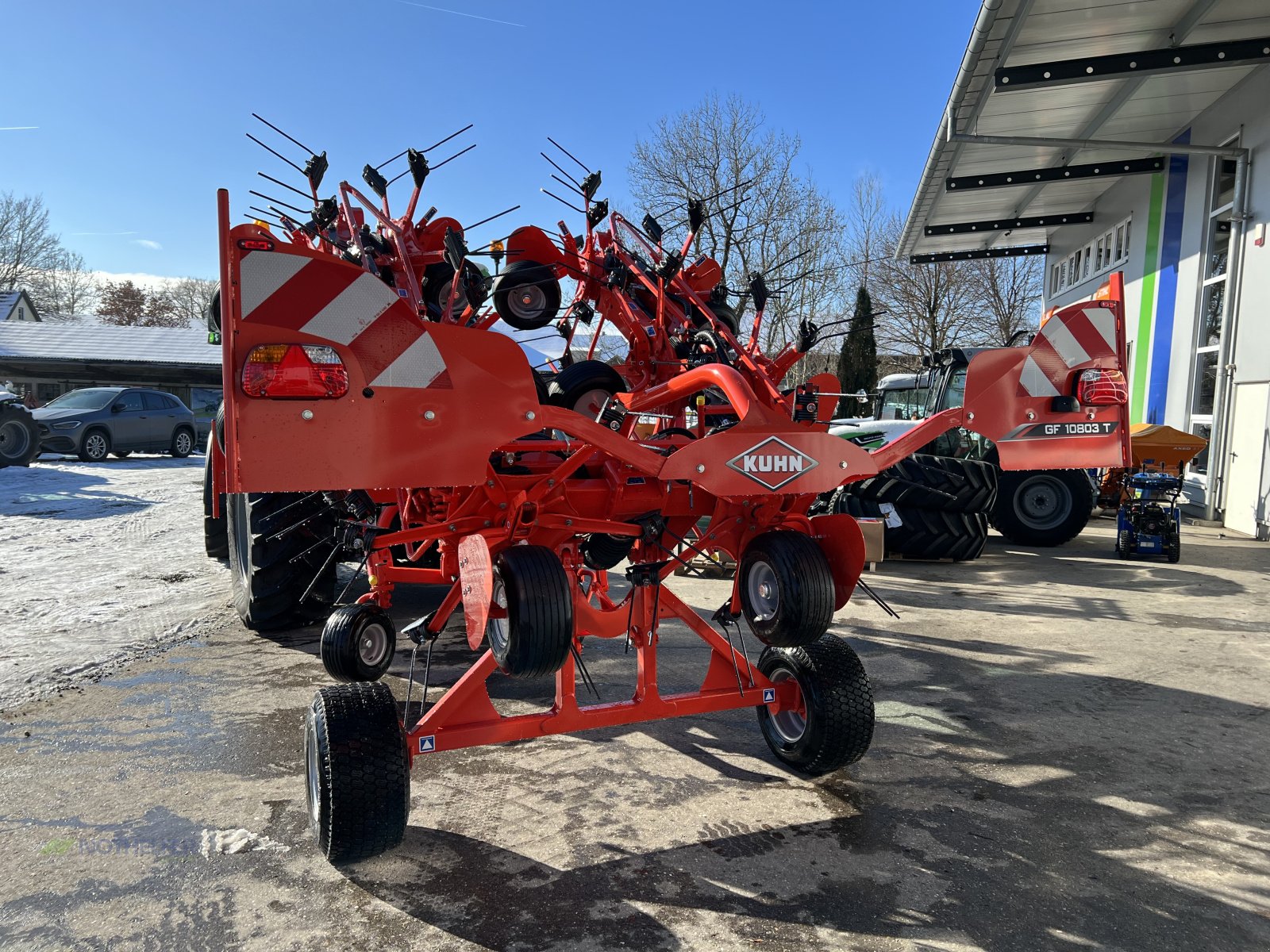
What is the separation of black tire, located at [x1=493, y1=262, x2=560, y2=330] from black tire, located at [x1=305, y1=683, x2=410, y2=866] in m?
2.01

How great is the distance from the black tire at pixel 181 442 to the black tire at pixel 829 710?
19.0 metres

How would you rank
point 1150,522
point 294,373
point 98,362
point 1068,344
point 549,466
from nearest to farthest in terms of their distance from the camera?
point 294,373
point 1068,344
point 549,466
point 1150,522
point 98,362

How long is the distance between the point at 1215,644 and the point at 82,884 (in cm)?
608

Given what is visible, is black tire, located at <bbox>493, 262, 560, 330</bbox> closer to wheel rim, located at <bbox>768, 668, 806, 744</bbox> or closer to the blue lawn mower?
wheel rim, located at <bbox>768, 668, 806, 744</bbox>

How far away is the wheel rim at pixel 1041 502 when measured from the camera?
9.61 metres

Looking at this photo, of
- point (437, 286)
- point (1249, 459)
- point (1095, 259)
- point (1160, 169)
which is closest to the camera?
point (437, 286)

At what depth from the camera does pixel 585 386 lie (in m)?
3.91

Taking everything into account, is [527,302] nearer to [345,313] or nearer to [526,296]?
[526,296]

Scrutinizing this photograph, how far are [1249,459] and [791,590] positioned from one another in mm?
10024

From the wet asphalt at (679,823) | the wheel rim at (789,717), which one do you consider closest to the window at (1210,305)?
the wet asphalt at (679,823)

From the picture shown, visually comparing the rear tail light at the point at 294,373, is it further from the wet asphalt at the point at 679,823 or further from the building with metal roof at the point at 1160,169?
the building with metal roof at the point at 1160,169

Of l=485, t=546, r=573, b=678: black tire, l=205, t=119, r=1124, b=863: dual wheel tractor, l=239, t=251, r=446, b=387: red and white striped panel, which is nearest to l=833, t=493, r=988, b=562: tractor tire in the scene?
l=205, t=119, r=1124, b=863: dual wheel tractor

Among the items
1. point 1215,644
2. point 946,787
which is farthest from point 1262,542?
point 946,787

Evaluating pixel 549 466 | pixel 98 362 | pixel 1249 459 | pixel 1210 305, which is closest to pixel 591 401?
pixel 549 466
